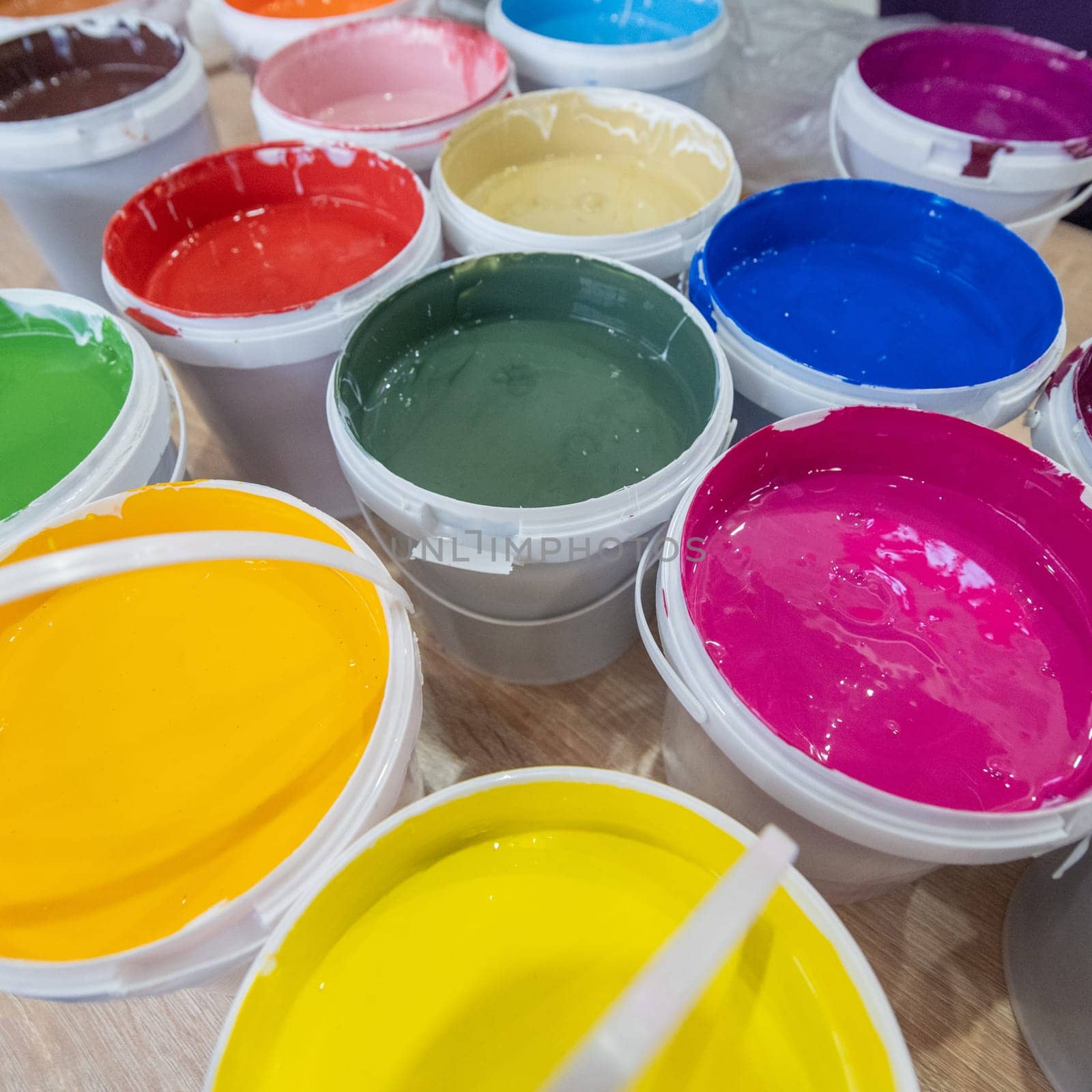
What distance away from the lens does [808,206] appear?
3.78 feet

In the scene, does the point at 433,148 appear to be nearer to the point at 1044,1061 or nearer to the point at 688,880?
the point at 688,880

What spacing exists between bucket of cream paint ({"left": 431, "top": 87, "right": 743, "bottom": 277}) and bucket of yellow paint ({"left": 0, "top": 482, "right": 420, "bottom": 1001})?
665 millimetres

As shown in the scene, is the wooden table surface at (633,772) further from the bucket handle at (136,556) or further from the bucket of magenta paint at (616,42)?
the bucket of magenta paint at (616,42)

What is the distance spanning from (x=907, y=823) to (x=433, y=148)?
1.26 meters

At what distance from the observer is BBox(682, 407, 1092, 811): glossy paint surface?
2.26 feet

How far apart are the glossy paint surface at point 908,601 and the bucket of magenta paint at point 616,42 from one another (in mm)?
1048

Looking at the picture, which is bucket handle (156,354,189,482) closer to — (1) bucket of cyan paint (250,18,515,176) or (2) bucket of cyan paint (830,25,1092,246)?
(1) bucket of cyan paint (250,18,515,176)

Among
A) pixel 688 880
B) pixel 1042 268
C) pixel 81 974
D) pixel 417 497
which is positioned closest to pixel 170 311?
pixel 417 497

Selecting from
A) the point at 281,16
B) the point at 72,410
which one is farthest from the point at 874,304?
the point at 281,16

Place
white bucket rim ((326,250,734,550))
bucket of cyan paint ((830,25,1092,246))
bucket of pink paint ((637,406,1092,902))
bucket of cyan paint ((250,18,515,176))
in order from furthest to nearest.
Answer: bucket of cyan paint ((250,18,515,176)) → bucket of cyan paint ((830,25,1092,246)) → white bucket rim ((326,250,734,550)) → bucket of pink paint ((637,406,1092,902))

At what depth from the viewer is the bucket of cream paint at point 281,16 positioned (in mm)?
1546

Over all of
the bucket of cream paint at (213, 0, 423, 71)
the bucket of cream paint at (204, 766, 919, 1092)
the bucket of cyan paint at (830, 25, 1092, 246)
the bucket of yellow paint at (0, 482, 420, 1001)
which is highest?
the bucket of cream paint at (213, 0, 423, 71)

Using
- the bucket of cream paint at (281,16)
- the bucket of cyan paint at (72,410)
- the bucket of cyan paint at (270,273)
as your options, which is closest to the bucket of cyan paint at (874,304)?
the bucket of cyan paint at (270,273)

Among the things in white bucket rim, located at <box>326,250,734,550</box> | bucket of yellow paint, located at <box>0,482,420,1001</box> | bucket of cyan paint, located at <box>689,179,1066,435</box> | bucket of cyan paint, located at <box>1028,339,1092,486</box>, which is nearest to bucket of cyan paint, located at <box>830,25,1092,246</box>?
bucket of cyan paint, located at <box>689,179,1066,435</box>
